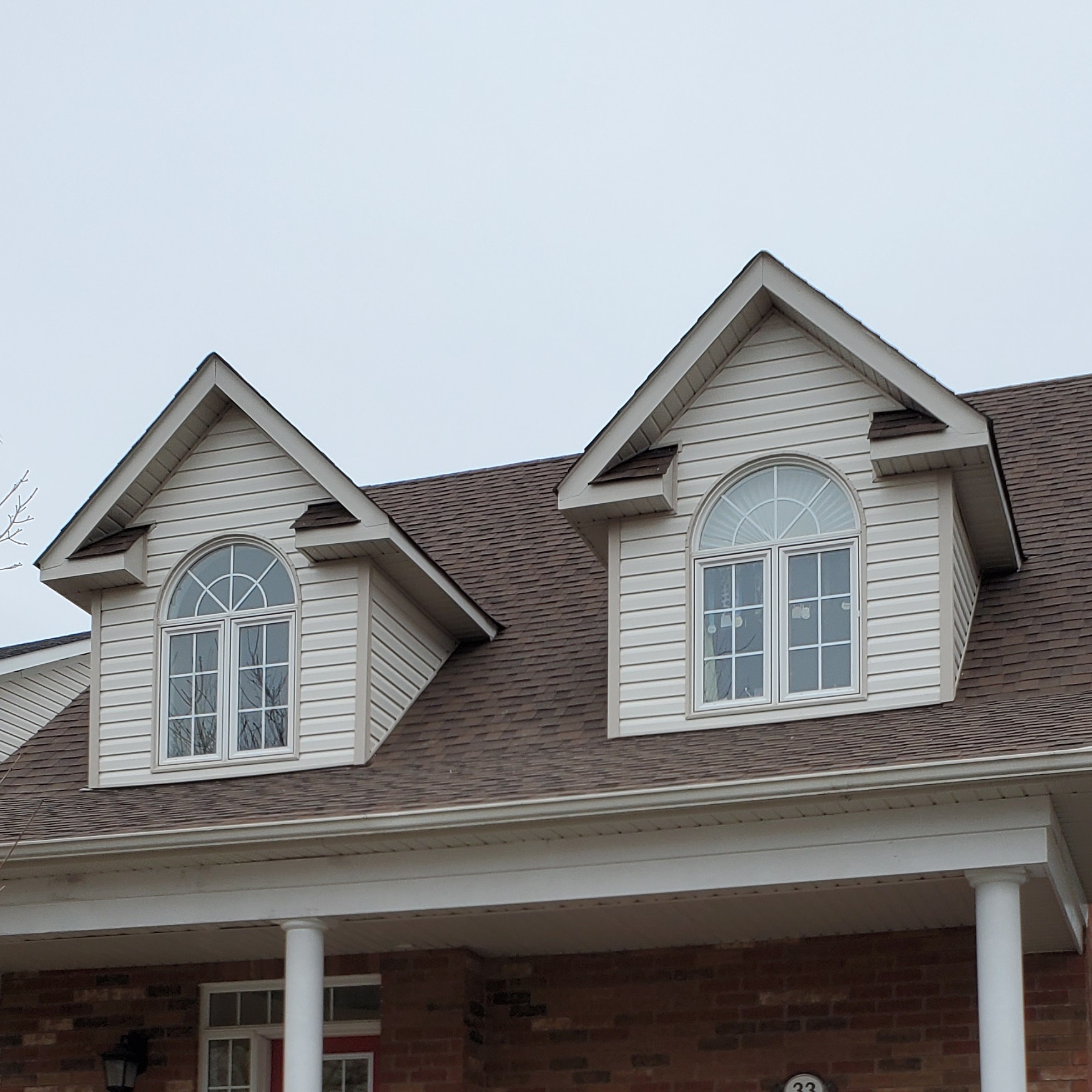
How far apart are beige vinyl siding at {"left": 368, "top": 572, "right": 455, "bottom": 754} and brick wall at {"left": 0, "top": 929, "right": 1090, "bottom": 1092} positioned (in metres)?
1.67

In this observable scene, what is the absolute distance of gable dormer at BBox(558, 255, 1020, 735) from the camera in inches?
439

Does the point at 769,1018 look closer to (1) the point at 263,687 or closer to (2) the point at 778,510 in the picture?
(2) the point at 778,510

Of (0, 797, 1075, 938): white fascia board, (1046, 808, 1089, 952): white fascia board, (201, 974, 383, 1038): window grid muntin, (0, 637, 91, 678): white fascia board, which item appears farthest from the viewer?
(0, 637, 91, 678): white fascia board

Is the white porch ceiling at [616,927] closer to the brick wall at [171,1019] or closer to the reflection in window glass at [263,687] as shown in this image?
the brick wall at [171,1019]

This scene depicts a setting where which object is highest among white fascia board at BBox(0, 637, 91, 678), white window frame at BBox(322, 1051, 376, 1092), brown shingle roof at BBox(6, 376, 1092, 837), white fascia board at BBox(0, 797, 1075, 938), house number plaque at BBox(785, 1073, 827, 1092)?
white fascia board at BBox(0, 637, 91, 678)

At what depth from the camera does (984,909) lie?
30.7 feet

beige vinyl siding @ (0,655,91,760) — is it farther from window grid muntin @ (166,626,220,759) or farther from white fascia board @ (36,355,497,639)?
window grid muntin @ (166,626,220,759)

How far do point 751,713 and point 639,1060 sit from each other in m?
2.50

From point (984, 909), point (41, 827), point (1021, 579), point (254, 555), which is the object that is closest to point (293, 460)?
point (254, 555)

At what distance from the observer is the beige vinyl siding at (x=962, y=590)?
11234 mm

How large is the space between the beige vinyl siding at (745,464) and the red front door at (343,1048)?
2.98 meters

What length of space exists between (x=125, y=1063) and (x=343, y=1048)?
1525mm

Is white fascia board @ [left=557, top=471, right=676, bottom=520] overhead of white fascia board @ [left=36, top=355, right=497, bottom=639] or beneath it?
beneath

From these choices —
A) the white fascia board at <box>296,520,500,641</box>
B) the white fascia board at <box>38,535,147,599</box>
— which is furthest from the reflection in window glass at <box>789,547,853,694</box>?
the white fascia board at <box>38,535,147,599</box>
